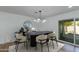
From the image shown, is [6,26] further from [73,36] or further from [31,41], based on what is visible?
[73,36]

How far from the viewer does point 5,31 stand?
196 cm

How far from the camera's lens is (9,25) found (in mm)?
1992

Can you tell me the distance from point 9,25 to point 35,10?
2.35 ft

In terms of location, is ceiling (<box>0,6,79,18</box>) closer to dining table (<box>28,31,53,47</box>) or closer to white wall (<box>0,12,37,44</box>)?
white wall (<box>0,12,37,44</box>)

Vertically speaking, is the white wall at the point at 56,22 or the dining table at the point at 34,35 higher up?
the white wall at the point at 56,22

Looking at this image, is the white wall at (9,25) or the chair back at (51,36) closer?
the white wall at (9,25)

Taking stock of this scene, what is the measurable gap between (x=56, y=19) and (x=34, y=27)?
0.57 meters

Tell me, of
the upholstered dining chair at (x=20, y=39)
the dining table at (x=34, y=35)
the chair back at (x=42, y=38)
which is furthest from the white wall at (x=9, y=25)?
the chair back at (x=42, y=38)

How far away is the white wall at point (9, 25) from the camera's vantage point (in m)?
1.91

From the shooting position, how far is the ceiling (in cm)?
180

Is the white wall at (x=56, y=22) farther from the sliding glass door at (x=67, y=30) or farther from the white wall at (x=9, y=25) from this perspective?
the white wall at (x=9, y=25)

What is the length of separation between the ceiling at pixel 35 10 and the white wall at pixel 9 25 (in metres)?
0.11

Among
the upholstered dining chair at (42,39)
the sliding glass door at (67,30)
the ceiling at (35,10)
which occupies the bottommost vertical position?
the upholstered dining chair at (42,39)

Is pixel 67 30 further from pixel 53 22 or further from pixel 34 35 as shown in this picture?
pixel 34 35
